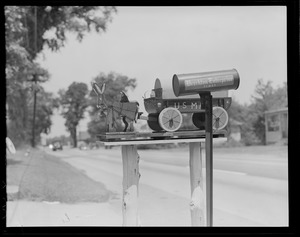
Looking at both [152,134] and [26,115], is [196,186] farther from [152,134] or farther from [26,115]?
[26,115]

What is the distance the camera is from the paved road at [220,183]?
11.7 feet

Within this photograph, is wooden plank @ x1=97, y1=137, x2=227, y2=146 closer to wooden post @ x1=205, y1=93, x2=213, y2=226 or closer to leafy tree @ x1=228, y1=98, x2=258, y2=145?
wooden post @ x1=205, y1=93, x2=213, y2=226

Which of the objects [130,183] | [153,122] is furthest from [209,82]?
[130,183]

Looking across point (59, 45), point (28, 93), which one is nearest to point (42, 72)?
point (59, 45)

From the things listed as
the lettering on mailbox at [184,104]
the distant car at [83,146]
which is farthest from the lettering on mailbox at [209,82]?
the distant car at [83,146]

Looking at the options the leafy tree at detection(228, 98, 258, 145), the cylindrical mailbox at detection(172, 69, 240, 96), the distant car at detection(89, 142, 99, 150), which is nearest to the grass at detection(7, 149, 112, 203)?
the distant car at detection(89, 142, 99, 150)

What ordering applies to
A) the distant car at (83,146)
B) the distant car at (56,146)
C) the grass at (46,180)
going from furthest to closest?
the grass at (46,180) < the distant car at (56,146) < the distant car at (83,146)

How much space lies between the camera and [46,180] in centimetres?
477

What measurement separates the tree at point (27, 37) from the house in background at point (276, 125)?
1863 millimetres

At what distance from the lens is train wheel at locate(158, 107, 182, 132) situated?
3.10 m

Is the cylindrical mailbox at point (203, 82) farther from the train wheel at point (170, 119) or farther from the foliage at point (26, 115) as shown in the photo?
the foliage at point (26, 115)
